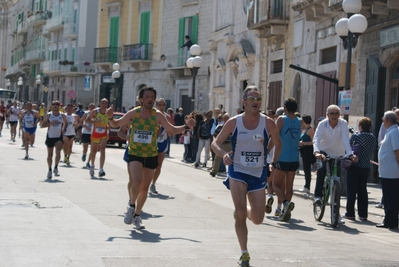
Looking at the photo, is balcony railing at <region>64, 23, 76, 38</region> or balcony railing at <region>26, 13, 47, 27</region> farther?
balcony railing at <region>26, 13, 47, 27</region>

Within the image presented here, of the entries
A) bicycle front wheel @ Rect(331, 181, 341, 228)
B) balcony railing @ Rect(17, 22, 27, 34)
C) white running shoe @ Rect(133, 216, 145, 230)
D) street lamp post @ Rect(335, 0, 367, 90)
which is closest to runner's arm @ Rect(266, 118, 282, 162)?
white running shoe @ Rect(133, 216, 145, 230)

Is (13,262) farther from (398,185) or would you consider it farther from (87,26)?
(87,26)

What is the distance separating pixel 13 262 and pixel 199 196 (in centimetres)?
841

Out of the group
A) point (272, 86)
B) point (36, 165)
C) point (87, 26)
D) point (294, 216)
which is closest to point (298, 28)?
point (272, 86)

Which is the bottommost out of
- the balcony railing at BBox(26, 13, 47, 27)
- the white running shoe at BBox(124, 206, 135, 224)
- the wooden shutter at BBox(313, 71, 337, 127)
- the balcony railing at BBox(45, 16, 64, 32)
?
the white running shoe at BBox(124, 206, 135, 224)

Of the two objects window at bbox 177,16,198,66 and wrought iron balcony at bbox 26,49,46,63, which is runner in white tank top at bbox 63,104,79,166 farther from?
wrought iron balcony at bbox 26,49,46,63

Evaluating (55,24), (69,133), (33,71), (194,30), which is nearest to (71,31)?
(55,24)

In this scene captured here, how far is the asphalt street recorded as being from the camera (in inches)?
339

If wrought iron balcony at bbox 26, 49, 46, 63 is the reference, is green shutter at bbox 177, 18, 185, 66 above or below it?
below

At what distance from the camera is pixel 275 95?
1264 inches

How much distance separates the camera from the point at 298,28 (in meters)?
29.8

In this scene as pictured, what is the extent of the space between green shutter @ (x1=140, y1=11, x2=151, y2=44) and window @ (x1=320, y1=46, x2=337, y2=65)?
23.3 metres

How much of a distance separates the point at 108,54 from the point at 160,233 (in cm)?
4359

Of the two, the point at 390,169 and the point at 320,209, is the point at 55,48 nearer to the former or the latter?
the point at 320,209
